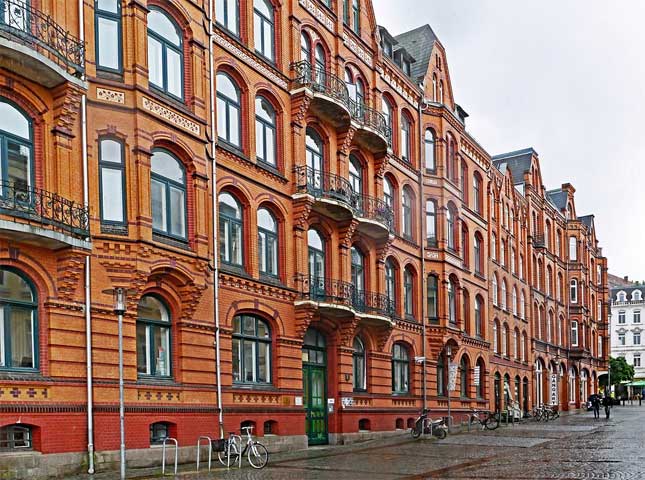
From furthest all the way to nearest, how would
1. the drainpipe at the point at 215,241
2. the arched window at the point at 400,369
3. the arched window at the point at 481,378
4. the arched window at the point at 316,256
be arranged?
the arched window at the point at 481,378 → the arched window at the point at 400,369 → the arched window at the point at 316,256 → the drainpipe at the point at 215,241

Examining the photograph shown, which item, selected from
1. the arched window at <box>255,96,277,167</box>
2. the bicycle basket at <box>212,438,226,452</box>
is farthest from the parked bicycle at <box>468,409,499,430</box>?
the bicycle basket at <box>212,438,226,452</box>

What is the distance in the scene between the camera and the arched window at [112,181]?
59.9ft

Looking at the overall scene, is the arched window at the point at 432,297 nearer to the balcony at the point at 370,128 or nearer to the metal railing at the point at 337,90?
the metal railing at the point at 337,90

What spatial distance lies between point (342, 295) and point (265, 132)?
649 cm

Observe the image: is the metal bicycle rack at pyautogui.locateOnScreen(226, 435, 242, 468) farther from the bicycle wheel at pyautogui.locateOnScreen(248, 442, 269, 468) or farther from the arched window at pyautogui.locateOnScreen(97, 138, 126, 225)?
the arched window at pyautogui.locateOnScreen(97, 138, 126, 225)

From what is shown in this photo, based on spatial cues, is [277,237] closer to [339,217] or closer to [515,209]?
[339,217]

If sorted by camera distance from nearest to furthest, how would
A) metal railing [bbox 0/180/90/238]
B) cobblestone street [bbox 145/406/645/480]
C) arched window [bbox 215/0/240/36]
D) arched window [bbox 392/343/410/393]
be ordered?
metal railing [bbox 0/180/90/238] → cobblestone street [bbox 145/406/645/480] → arched window [bbox 215/0/240/36] → arched window [bbox 392/343/410/393]

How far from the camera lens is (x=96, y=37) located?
18.5 m

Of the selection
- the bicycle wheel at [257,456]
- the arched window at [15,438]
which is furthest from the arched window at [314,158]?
the arched window at [15,438]

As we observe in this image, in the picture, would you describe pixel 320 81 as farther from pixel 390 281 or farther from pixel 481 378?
pixel 481 378

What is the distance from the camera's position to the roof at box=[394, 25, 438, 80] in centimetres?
3819

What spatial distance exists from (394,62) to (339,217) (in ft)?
36.9

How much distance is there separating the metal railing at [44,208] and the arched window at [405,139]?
798 inches

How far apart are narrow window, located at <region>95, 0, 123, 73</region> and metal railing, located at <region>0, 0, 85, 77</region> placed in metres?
1.00
